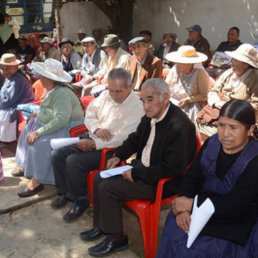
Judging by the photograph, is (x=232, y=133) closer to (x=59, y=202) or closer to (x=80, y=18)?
(x=59, y=202)

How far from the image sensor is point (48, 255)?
2779 millimetres

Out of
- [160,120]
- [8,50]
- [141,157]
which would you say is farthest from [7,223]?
[8,50]

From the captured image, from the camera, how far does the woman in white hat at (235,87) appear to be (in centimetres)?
360

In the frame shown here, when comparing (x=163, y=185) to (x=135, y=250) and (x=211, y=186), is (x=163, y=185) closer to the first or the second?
(x=211, y=186)

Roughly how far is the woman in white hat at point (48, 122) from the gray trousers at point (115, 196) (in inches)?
45.6

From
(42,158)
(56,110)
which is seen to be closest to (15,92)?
(56,110)

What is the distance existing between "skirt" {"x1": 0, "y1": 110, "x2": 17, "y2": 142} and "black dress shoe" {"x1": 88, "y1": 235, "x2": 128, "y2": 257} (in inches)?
103

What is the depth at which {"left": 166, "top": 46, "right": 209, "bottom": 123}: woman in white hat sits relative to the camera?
164 inches

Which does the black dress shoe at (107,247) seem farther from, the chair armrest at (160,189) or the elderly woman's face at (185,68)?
the elderly woman's face at (185,68)

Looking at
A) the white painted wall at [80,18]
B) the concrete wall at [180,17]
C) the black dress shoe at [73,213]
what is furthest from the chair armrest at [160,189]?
the white painted wall at [80,18]

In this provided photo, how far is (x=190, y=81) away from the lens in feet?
13.9

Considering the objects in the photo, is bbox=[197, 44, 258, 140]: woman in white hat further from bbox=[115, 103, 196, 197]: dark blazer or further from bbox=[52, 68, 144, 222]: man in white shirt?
bbox=[115, 103, 196, 197]: dark blazer

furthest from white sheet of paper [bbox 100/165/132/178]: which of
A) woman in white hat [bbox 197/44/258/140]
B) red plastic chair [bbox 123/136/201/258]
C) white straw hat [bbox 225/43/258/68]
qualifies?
white straw hat [bbox 225/43/258/68]

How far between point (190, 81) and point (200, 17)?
6.01 meters
